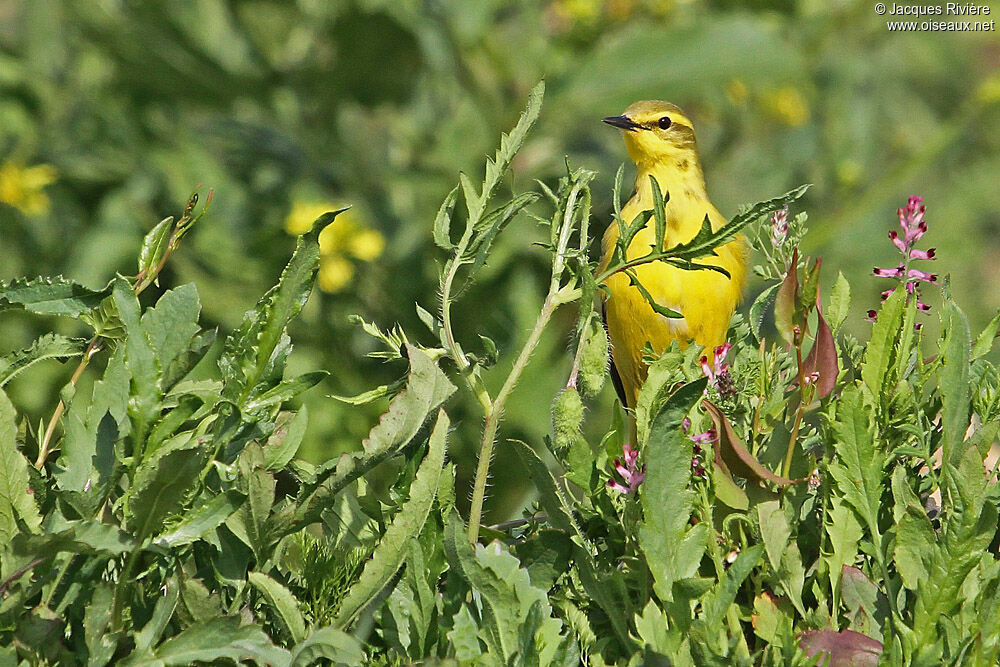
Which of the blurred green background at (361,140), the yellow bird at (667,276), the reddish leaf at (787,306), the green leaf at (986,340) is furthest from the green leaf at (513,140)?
the blurred green background at (361,140)

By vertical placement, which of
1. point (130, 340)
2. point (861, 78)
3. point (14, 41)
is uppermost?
point (130, 340)

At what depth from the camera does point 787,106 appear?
5.09 metres

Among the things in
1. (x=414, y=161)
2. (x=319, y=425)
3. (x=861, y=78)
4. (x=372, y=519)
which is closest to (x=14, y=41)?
(x=414, y=161)

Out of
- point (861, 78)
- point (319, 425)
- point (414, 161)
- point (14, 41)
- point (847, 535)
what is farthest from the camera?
point (861, 78)

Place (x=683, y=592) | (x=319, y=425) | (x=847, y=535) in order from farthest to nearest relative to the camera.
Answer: (x=319, y=425), (x=847, y=535), (x=683, y=592)

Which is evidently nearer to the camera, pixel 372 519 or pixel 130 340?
pixel 130 340

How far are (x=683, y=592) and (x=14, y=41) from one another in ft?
15.5

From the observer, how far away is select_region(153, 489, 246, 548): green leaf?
0.91m

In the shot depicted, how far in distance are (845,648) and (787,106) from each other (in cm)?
447

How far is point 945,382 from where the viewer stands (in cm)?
103

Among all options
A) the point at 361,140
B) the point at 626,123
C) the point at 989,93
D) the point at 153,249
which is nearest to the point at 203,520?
the point at 153,249

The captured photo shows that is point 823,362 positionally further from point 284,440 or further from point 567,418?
point 284,440

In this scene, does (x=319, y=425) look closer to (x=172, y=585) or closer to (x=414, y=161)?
(x=414, y=161)

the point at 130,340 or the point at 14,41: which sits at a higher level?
the point at 130,340
